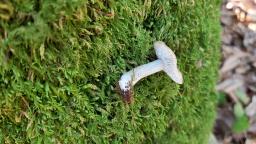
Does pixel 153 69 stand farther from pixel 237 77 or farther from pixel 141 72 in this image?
pixel 237 77

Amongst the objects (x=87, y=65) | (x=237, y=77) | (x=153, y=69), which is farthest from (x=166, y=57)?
→ (x=237, y=77)

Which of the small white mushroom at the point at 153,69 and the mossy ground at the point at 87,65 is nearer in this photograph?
the mossy ground at the point at 87,65

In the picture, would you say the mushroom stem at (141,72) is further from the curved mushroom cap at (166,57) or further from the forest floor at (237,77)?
the forest floor at (237,77)

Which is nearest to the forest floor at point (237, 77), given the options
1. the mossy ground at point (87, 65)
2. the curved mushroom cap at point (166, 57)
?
the mossy ground at point (87, 65)

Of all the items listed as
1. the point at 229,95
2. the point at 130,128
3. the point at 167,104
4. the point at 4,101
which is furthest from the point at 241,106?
the point at 4,101

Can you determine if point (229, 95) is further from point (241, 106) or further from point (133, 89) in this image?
point (133, 89)

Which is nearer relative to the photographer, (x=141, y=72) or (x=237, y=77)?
(x=141, y=72)

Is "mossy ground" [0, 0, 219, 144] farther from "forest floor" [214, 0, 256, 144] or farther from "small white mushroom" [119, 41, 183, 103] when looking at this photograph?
"forest floor" [214, 0, 256, 144]
